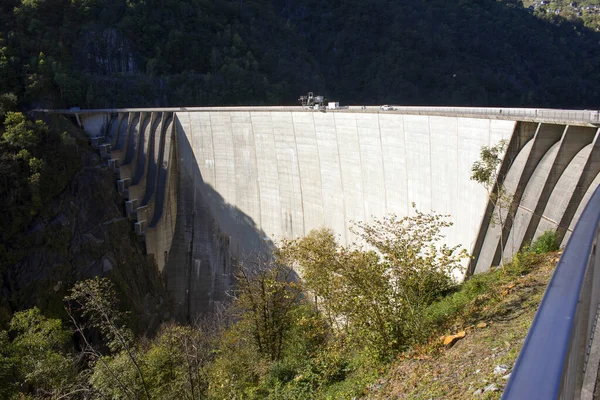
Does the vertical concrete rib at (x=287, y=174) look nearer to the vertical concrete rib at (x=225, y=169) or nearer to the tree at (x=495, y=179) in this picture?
the vertical concrete rib at (x=225, y=169)

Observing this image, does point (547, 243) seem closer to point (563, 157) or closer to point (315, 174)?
point (563, 157)

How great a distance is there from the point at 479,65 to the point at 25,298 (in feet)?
167

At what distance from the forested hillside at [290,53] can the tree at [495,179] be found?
116 feet

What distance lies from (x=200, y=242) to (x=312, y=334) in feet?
55.9

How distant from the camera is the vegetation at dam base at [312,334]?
8.95 meters

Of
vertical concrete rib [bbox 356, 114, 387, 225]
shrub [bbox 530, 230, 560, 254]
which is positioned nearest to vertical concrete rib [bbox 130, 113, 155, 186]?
vertical concrete rib [bbox 356, 114, 387, 225]

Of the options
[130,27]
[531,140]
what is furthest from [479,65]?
[531,140]

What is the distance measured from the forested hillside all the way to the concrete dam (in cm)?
1175

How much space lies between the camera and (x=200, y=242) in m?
29.2

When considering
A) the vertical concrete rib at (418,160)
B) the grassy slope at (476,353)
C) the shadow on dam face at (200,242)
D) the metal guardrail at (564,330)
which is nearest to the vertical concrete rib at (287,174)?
the shadow on dam face at (200,242)

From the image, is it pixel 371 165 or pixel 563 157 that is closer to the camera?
pixel 563 157

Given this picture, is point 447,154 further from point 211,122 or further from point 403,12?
point 403,12

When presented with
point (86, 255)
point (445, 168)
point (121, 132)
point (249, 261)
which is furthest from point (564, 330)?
point (121, 132)

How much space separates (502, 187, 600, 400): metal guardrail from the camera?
1952mm
